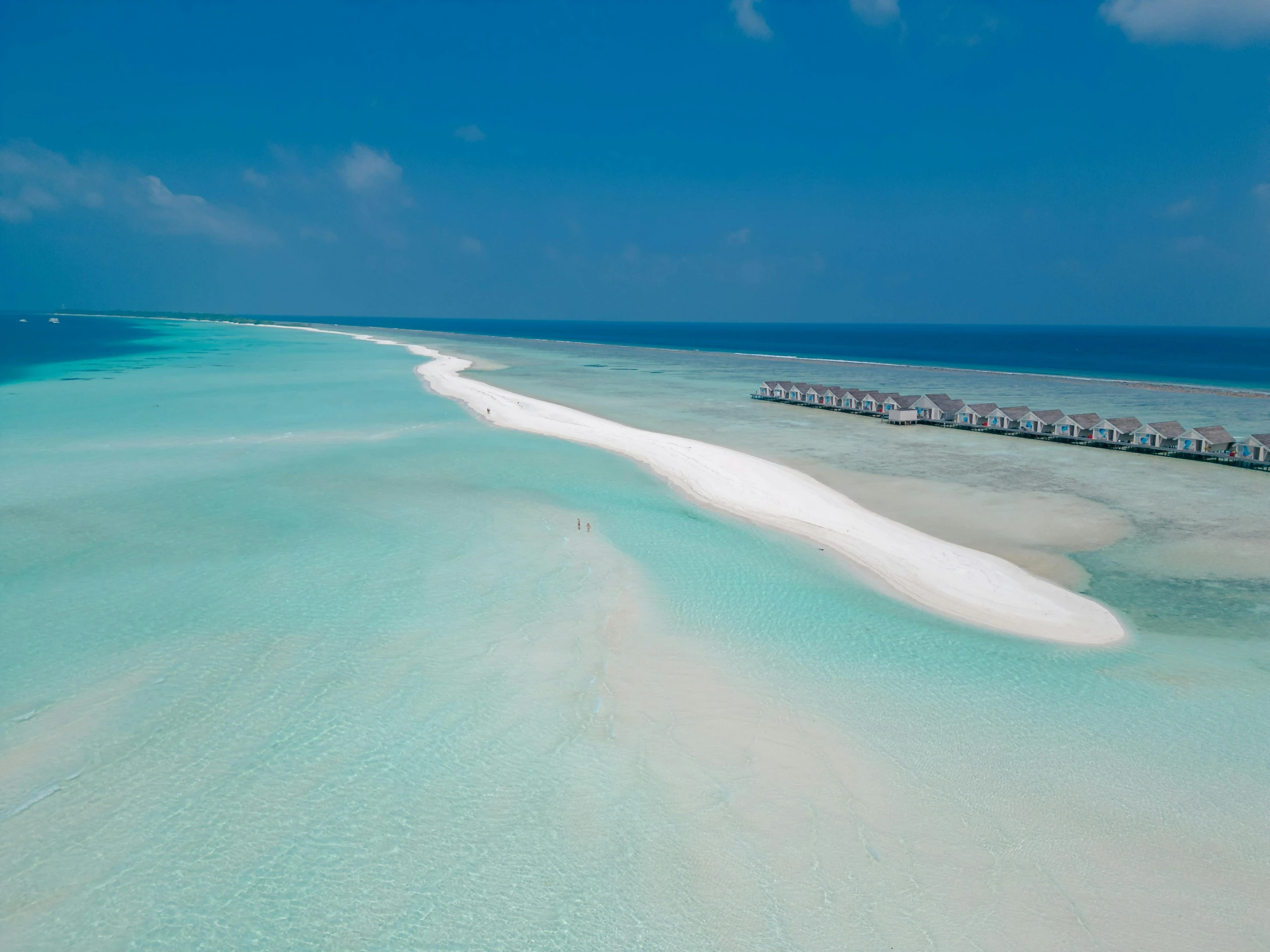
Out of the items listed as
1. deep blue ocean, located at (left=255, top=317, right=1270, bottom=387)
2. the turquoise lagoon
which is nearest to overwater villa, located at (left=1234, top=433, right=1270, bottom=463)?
the turquoise lagoon

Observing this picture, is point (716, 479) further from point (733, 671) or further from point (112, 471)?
point (112, 471)

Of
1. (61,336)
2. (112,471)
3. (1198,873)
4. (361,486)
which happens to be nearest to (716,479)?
(361,486)

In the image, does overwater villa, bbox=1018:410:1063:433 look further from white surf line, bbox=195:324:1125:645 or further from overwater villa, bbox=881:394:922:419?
white surf line, bbox=195:324:1125:645

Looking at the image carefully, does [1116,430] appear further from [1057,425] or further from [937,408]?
[937,408]

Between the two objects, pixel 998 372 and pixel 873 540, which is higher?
pixel 998 372

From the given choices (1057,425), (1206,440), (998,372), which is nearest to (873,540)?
(1206,440)
